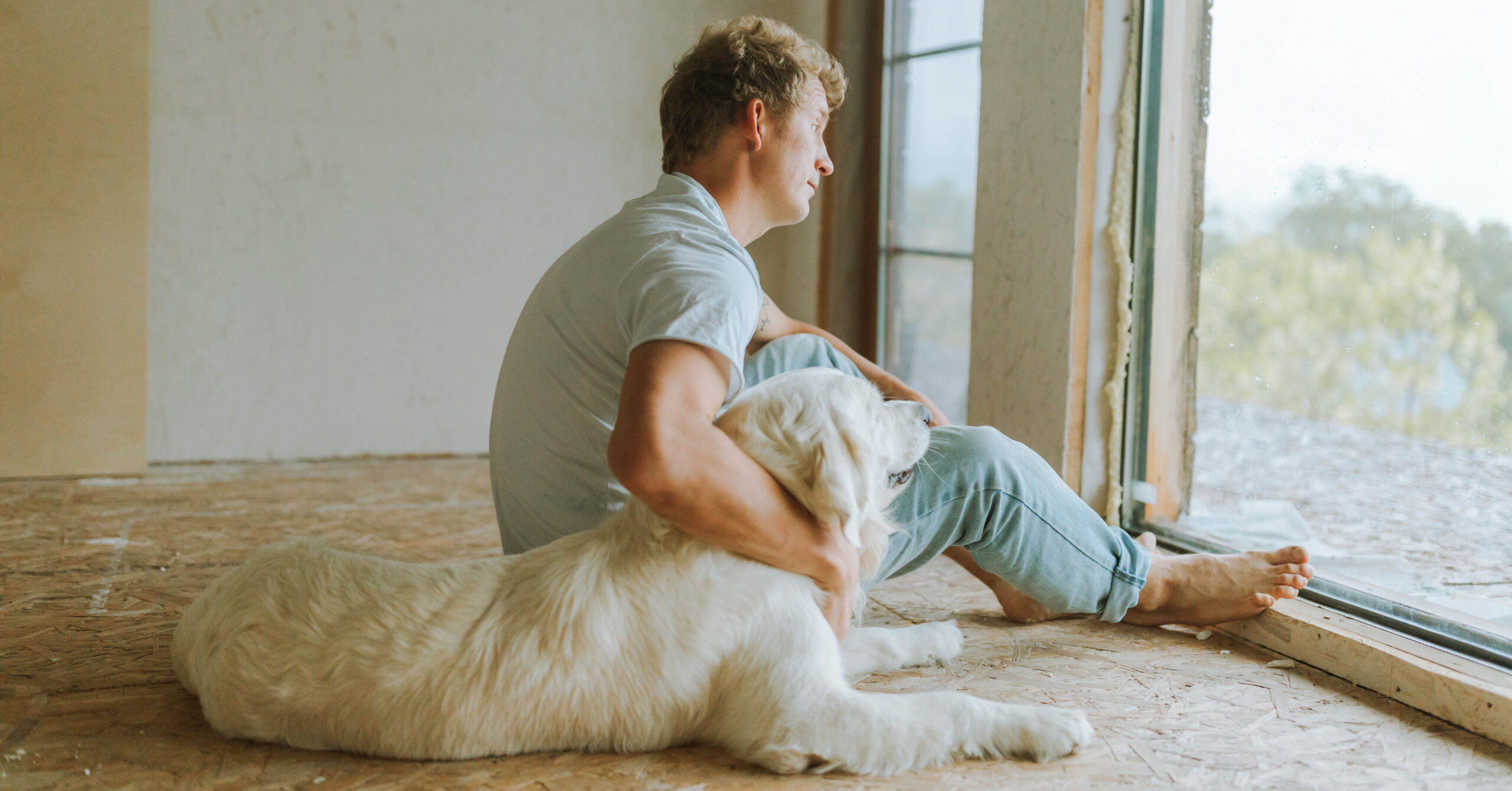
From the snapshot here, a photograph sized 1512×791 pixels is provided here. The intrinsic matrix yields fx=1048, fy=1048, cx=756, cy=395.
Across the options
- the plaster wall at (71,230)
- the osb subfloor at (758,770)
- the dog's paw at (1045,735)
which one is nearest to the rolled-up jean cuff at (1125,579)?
the osb subfloor at (758,770)

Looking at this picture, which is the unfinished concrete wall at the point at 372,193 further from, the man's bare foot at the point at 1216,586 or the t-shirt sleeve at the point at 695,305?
the t-shirt sleeve at the point at 695,305

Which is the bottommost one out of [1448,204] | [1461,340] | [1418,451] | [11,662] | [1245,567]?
[11,662]

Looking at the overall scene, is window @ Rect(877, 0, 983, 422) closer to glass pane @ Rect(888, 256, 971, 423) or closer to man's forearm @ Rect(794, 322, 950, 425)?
glass pane @ Rect(888, 256, 971, 423)

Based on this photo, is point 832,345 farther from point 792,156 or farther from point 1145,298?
point 1145,298

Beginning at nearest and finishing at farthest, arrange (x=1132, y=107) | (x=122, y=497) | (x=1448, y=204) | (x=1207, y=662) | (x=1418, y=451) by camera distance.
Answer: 1. (x=1207, y=662)
2. (x=1448, y=204)
3. (x=1418, y=451)
4. (x=1132, y=107)
5. (x=122, y=497)

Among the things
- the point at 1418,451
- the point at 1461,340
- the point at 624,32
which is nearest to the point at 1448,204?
the point at 1461,340

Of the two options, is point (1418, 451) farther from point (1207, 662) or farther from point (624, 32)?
point (624, 32)

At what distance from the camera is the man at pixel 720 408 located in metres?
1.70

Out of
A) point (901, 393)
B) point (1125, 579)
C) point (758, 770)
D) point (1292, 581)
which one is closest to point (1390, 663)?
point (1292, 581)

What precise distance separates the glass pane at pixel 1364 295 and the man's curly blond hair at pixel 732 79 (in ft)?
5.27

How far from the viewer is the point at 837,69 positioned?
2.35 metres

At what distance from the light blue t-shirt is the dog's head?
77mm

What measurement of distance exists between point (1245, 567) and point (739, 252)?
5.02ft

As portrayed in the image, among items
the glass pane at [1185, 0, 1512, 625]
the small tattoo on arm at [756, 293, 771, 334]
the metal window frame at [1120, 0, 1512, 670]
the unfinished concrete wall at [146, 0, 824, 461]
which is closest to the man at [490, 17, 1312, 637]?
the small tattoo on arm at [756, 293, 771, 334]
